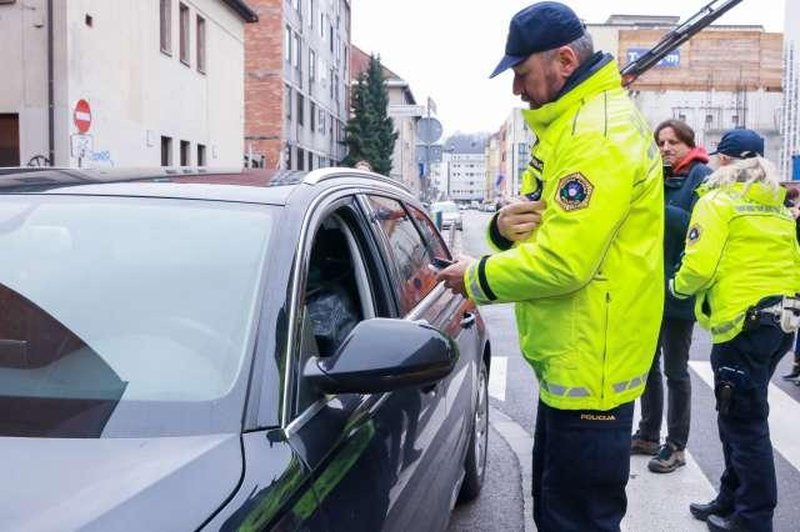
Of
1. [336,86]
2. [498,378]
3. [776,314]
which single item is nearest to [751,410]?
[776,314]

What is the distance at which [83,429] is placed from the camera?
1.82 m

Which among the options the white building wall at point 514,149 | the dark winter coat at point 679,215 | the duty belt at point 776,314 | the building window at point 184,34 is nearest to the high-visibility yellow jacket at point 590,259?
the duty belt at point 776,314

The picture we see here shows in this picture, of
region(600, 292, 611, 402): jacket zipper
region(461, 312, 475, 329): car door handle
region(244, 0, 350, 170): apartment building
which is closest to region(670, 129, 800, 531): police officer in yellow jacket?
region(461, 312, 475, 329): car door handle

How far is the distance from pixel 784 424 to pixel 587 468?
420 centimetres

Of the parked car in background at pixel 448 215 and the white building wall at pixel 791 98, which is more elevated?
the white building wall at pixel 791 98

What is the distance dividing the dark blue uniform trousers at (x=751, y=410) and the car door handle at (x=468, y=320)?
1.11 metres

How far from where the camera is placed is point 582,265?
7.91 feet

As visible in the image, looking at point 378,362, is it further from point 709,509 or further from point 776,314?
point 709,509

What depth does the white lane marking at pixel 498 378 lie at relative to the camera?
23.8ft

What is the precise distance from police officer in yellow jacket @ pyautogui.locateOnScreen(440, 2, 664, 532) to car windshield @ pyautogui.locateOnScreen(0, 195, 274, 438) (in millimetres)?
A: 782

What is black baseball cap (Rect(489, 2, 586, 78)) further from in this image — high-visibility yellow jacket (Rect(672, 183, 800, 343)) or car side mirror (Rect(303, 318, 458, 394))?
high-visibility yellow jacket (Rect(672, 183, 800, 343))

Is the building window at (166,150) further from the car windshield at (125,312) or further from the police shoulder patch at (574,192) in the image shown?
the police shoulder patch at (574,192)

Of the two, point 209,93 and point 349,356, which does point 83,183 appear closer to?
point 349,356

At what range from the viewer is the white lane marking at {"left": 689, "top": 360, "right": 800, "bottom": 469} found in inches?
214
